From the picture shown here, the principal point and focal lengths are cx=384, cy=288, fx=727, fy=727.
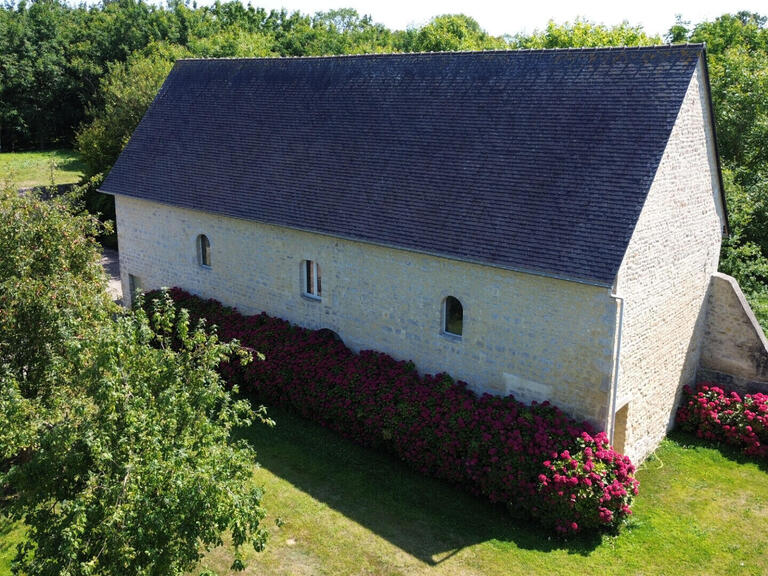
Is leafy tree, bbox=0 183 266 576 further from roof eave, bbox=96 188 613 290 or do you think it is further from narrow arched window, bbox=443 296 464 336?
narrow arched window, bbox=443 296 464 336

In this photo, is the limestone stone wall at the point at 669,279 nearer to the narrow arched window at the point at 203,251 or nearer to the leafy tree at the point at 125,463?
the leafy tree at the point at 125,463

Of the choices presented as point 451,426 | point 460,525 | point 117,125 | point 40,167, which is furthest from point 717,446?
point 40,167

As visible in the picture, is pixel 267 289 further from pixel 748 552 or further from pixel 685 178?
pixel 748 552

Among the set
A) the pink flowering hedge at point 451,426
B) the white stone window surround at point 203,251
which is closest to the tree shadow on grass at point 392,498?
the pink flowering hedge at point 451,426

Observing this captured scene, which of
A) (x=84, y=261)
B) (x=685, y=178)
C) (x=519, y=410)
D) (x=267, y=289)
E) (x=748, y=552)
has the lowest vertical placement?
(x=748, y=552)

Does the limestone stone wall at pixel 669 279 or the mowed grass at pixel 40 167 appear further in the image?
the mowed grass at pixel 40 167

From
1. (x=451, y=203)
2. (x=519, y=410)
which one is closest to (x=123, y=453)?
(x=519, y=410)

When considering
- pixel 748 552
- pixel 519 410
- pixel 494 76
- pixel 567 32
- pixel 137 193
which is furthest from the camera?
pixel 567 32
